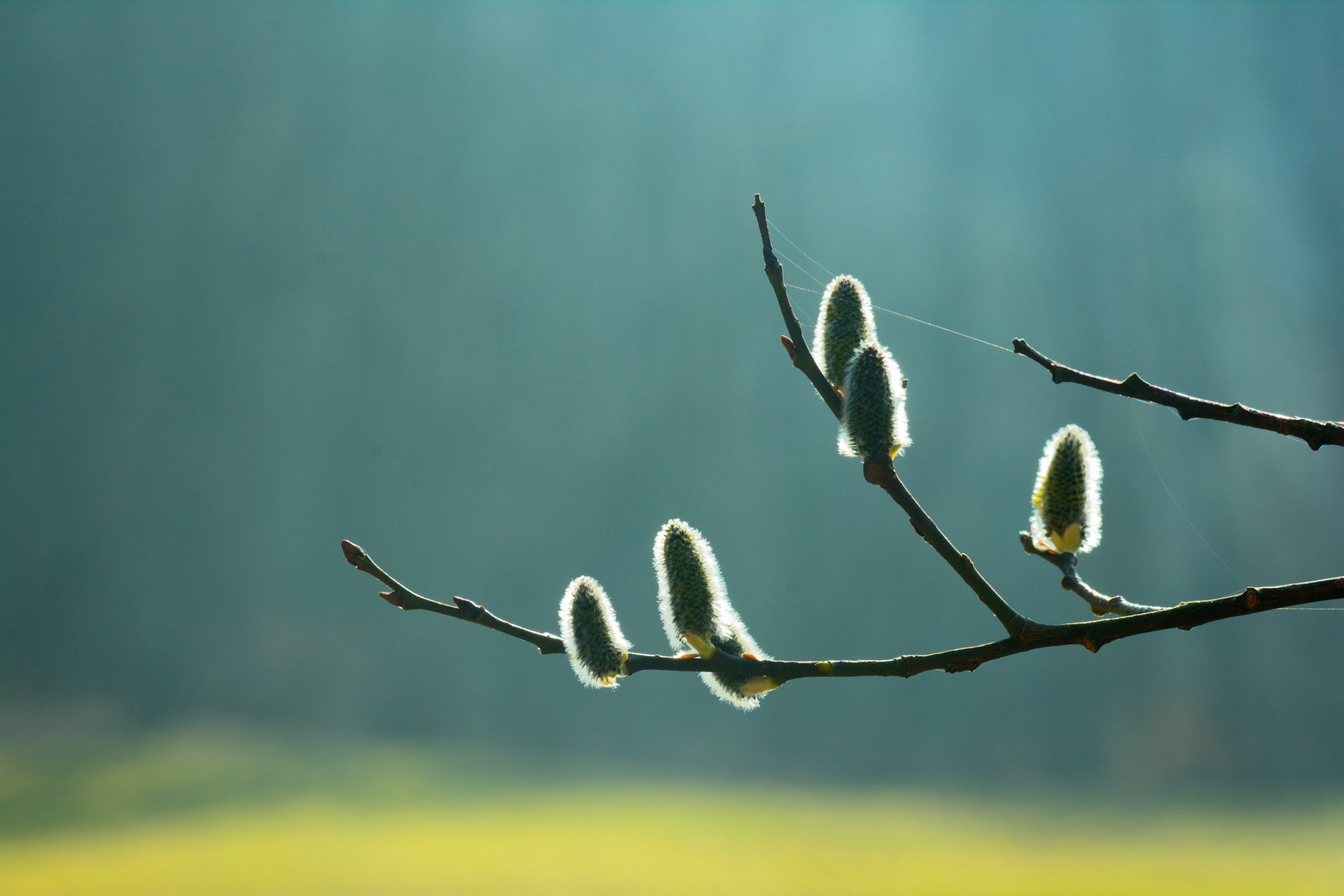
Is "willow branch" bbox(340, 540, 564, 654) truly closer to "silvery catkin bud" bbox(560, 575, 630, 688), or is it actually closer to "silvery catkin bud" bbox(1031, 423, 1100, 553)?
"silvery catkin bud" bbox(560, 575, 630, 688)

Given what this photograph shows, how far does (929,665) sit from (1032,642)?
0.05m

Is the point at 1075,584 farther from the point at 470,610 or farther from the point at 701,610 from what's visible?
the point at 470,610

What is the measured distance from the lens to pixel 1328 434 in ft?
1.28

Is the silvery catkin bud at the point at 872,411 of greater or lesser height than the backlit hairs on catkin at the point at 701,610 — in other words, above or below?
above

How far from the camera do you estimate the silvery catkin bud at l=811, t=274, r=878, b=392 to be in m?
0.46

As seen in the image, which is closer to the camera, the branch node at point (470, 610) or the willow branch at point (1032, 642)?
the willow branch at point (1032, 642)

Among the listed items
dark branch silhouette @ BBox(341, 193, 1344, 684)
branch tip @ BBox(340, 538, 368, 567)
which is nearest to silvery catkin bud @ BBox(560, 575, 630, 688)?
dark branch silhouette @ BBox(341, 193, 1344, 684)

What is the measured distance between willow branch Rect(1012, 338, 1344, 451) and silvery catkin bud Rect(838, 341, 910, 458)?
0.06m

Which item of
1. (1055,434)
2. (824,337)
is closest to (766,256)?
(824,337)

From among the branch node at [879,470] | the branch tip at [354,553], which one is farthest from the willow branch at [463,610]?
the branch node at [879,470]

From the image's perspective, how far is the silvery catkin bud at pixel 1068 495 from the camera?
43cm

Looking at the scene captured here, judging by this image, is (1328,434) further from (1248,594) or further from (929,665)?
(929,665)

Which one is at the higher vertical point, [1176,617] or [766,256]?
[766,256]

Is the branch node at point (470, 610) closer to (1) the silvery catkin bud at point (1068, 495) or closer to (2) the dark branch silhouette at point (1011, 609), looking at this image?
(2) the dark branch silhouette at point (1011, 609)
